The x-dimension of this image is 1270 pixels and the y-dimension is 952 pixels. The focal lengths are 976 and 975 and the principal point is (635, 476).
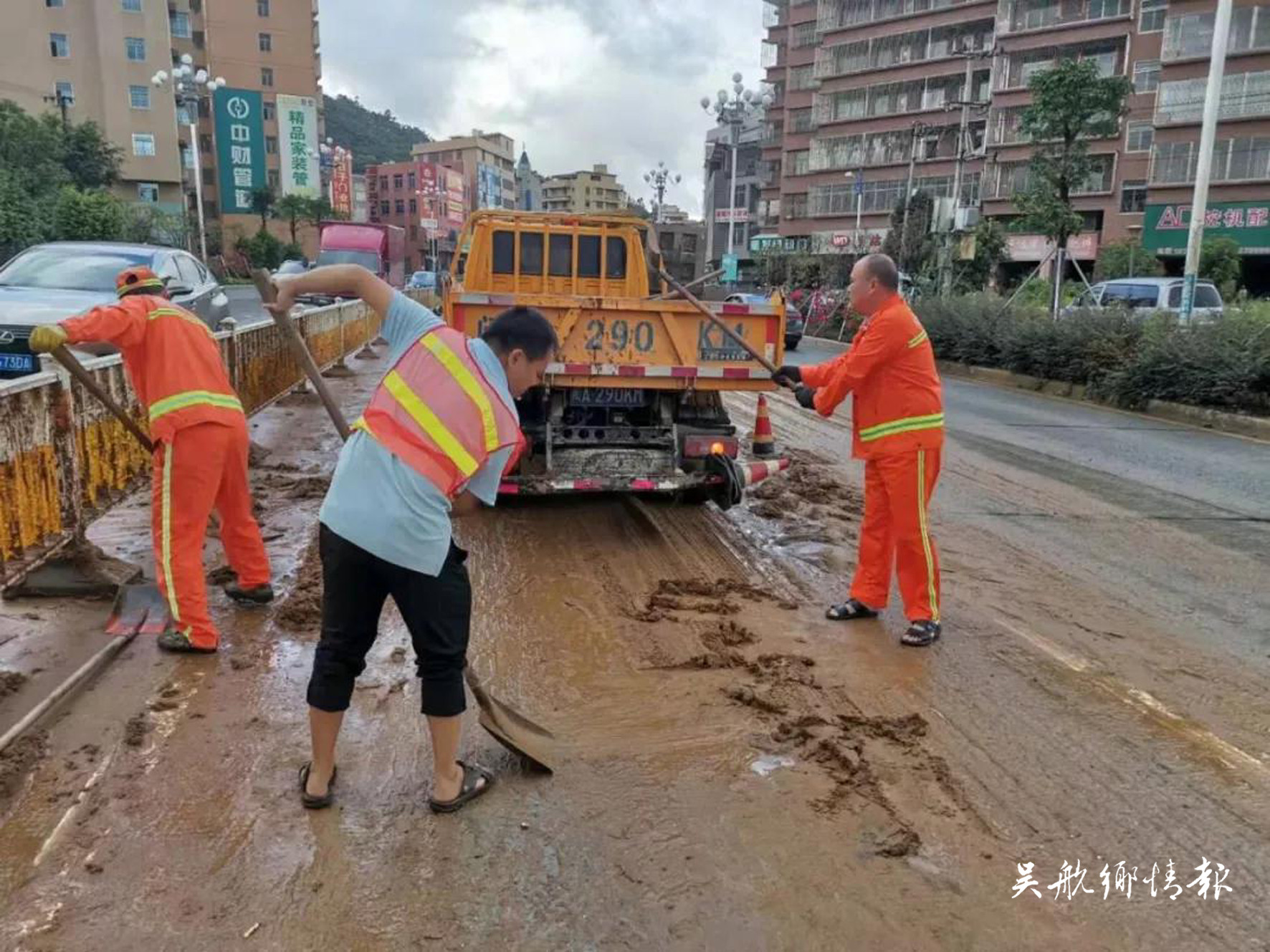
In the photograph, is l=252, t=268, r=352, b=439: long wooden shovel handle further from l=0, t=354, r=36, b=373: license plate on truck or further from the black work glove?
l=0, t=354, r=36, b=373: license plate on truck

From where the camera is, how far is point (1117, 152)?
4625 centimetres

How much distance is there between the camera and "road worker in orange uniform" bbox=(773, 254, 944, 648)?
4539mm

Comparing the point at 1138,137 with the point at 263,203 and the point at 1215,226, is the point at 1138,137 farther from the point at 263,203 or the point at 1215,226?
the point at 263,203

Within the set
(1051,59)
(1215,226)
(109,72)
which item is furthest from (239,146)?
(1215,226)

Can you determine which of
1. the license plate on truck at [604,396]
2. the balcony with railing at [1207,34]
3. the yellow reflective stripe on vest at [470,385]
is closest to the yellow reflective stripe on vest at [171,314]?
the yellow reflective stripe on vest at [470,385]

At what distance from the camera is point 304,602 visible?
482 centimetres

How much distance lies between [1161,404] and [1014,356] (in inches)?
164

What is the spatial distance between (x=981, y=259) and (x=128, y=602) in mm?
31730

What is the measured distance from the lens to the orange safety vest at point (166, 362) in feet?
13.5

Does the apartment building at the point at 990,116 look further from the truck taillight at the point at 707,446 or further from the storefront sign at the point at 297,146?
the storefront sign at the point at 297,146

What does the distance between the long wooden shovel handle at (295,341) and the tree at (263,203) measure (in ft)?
208

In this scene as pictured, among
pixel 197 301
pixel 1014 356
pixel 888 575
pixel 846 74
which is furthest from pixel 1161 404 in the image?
pixel 846 74

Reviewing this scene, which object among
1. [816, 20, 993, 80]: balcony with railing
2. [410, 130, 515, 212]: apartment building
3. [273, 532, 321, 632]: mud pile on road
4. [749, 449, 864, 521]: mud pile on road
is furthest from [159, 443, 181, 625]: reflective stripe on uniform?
[410, 130, 515, 212]: apartment building

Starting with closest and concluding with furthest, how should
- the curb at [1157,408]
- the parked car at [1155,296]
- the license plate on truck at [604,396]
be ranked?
the license plate on truck at [604,396] → the curb at [1157,408] → the parked car at [1155,296]
